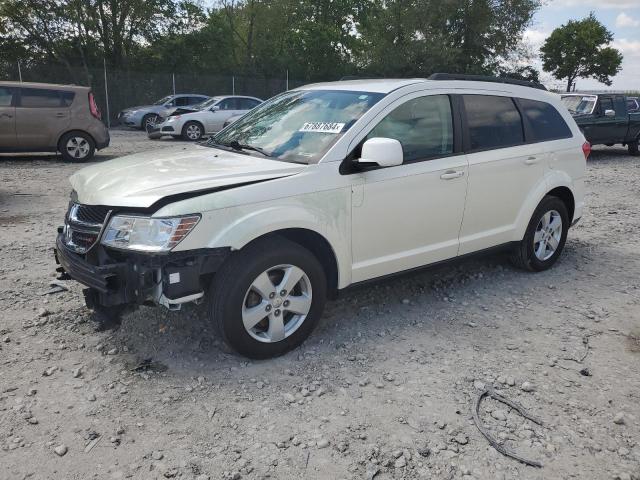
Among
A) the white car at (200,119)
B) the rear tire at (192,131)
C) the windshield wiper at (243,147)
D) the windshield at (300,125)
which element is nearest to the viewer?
the windshield at (300,125)

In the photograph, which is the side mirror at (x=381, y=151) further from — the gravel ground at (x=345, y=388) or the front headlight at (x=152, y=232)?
the gravel ground at (x=345, y=388)

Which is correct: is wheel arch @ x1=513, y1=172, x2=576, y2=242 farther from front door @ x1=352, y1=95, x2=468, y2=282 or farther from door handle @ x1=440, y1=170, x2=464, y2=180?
door handle @ x1=440, y1=170, x2=464, y2=180

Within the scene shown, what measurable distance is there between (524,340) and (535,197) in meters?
1.63

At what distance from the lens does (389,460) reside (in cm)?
268

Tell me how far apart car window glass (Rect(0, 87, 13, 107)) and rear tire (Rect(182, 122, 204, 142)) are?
674cm

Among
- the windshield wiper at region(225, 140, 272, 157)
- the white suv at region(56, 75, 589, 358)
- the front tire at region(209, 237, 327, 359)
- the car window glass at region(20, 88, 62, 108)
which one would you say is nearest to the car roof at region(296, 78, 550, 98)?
the white suv at region(56, 75, 589, 358)

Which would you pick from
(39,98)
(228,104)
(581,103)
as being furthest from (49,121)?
(581,103)

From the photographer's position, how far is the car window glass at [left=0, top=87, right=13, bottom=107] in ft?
36.6

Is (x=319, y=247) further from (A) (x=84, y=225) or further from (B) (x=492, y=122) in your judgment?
(B) (x=492, y=122)

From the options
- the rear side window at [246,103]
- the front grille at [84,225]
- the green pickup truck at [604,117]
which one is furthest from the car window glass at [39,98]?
the green pickup truck at [604,117]

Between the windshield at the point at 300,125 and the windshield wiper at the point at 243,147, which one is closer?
the windshield at the point at 300,125

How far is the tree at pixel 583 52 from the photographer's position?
51.8m

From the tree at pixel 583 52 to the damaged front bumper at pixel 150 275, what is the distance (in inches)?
2196

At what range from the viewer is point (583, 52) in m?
52.4
